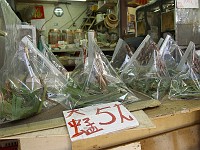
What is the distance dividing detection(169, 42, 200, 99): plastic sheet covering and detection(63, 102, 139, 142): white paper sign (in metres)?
0.26

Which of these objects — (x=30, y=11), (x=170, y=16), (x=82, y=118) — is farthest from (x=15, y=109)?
(x=30, y=11)

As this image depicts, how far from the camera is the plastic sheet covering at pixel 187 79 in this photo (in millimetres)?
700

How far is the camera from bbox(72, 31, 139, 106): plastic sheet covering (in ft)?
2.01

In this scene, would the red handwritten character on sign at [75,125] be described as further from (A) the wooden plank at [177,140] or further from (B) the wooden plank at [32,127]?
(A) the wooden plank at [177,140]

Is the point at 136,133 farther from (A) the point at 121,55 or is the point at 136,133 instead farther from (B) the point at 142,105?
(A) the point at 121,55

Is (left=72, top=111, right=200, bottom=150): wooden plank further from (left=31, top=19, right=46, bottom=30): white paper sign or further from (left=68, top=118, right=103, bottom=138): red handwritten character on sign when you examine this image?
(left=31, top=19, right=46, bottom=30): white paper sign

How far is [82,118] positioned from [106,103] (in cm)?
11

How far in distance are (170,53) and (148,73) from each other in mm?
196

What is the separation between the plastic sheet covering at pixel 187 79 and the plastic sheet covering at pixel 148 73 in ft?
0.11

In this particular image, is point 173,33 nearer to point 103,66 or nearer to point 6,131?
point 103,66

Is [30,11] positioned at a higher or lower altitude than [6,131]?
higher

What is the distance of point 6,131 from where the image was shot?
47 centimetres

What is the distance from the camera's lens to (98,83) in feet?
2.20

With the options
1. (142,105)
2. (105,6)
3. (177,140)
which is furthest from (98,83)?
(105,6)
